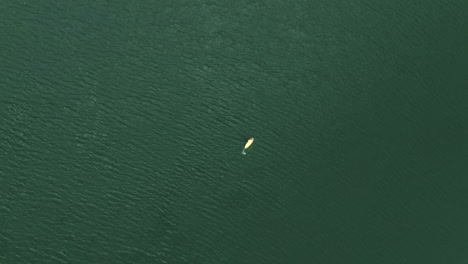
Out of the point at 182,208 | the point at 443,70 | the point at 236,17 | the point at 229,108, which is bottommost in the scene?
the point at 182,208

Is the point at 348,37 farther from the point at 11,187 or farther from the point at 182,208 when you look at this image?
the point at 11,187

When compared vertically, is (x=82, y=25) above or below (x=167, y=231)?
above

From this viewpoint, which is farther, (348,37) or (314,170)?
(348,37)

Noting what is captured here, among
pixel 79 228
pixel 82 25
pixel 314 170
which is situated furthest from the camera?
pixel 82 25

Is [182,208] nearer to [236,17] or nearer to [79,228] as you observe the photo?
[79,228]

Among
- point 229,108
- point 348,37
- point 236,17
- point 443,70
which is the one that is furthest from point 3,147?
point 443,70

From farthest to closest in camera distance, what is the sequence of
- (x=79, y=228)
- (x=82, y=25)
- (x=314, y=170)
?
(x=82, y=25) → (x=314, y=170) → (x=79, y=228)
